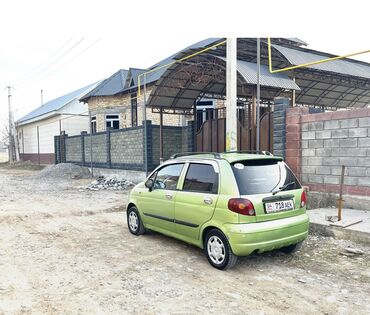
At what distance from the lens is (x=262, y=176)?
15.4 ft

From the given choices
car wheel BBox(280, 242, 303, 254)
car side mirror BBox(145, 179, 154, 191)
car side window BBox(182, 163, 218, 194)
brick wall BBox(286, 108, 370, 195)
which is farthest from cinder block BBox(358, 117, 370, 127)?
car side mirror BBox(145, 179, 154, 191)

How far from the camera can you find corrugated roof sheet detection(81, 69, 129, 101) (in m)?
23.3

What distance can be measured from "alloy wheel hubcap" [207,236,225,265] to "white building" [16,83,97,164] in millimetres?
21323

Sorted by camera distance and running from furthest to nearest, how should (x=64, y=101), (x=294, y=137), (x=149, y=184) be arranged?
(x=64, y=101)
(x=294, y=137)
(x=149, y=184)

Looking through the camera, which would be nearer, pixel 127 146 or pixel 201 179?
pixel 201 179

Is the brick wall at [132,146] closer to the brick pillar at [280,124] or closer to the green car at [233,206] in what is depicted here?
the brick pillar at [280,124]

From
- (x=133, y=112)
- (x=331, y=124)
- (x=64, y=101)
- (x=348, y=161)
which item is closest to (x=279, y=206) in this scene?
(x=348, y=161)

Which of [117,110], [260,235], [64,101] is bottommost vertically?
[260,235]

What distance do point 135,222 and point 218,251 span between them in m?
2.32

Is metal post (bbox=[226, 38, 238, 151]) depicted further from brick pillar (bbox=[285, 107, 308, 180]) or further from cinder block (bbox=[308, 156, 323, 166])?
cinder block (bbox=[308, 156, 323, 166])

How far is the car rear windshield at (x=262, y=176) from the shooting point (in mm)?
4500

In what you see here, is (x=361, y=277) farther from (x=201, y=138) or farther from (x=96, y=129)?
(x=96, y=129)

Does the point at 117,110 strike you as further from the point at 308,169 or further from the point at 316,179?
the point at 316,179

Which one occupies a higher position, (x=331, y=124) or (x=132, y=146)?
(x=331, y=124)
